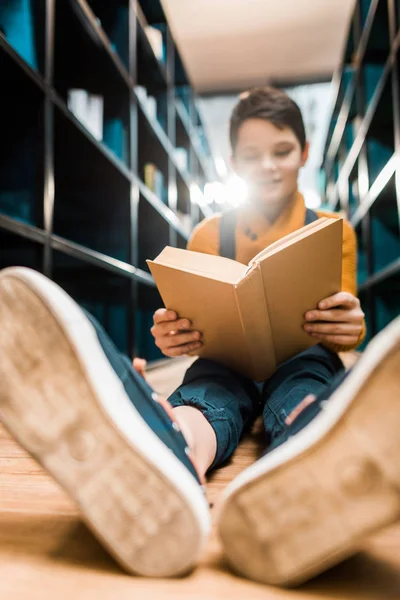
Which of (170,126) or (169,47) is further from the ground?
(169,47)

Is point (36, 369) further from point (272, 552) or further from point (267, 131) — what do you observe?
point (267, 131)

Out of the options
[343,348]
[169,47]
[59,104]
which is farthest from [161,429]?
[169,47]

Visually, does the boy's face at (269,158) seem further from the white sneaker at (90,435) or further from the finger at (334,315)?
the white sneaker at (90,435)

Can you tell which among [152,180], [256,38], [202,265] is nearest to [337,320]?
[202,265]

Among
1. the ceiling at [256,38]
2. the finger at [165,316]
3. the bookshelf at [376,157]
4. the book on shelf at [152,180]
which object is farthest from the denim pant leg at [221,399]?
the ceiling at [256,38]

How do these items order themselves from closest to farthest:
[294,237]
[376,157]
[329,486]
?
[329,486]
[294,237]
[376,157]

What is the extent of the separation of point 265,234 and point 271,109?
10.2 inches

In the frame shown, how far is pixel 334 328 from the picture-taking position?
0.67 meters

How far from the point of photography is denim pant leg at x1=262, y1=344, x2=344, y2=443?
1.86ft

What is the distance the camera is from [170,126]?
2.82m

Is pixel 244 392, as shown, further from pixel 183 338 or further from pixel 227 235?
pixel 227 235

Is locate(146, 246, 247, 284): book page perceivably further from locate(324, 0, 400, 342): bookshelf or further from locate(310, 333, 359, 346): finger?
locate(324, 0, 400, 342): bookshelf

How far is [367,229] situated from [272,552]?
236cm

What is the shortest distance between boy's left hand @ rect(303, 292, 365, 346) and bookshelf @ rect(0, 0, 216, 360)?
684mm
